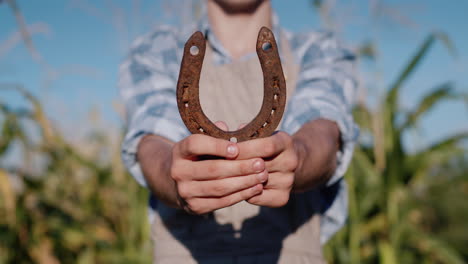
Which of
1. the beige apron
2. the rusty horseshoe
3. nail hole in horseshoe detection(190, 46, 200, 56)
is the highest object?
nail hole in horseshoe detection(190, 46, 200, 56)

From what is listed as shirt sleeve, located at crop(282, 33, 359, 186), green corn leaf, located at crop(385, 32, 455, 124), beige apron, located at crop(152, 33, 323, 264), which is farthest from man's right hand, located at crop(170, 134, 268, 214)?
green corn leaf, located at crop(385, 32, 455, 124)

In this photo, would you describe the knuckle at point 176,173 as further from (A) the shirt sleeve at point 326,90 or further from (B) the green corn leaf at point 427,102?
(B) the green corn leaf at point 427,102

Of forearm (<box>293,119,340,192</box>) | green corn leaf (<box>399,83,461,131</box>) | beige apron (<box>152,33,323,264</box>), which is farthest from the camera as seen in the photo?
green corn leaf (<box>399,83,461,131</box>)

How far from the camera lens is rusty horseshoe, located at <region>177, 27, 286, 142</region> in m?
0.73

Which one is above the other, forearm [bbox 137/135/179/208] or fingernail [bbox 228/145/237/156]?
fingernail [bbox 228/145/237/156]

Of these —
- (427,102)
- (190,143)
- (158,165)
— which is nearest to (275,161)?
(190,143)

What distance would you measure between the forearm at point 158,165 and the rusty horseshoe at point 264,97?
0.53 ft

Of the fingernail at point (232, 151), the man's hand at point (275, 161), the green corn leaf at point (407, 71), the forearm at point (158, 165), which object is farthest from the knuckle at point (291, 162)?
the green corn leaf at point (407, 71)

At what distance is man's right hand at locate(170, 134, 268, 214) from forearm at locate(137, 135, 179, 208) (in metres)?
0.11

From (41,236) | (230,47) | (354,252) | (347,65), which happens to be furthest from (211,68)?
(41,236)

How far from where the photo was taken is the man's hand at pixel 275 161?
0.71 meters

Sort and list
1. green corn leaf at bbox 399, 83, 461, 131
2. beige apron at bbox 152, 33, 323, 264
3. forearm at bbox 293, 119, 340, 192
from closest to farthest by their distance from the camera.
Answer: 1. forearm at bbox 293, 119, 340, 192
2. beige apron at bbox 152, 33, 323, 264
3. green corn leaf at bbox 399, 83, 461, 131

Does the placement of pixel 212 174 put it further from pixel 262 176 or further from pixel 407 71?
pixel 407 71

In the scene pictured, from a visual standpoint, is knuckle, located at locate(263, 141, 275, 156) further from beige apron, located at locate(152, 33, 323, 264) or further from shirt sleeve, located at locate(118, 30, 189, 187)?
shirt sleeve, located at locate(118, 30, 189, 187)
